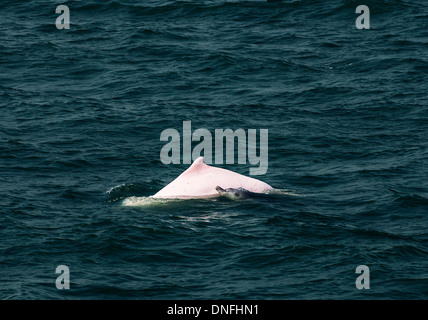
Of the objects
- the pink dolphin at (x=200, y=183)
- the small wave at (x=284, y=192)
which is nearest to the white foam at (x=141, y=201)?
the pink dolphin at (x=200, y=183)

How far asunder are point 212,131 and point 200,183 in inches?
336

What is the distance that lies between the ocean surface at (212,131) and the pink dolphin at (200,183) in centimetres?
52

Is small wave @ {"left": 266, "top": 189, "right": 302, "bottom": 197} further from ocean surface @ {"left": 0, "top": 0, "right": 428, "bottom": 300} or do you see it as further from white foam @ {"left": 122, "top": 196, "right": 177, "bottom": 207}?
white foam @ {"left": 122, "top": 196, "right": 177, "bottom": 207}

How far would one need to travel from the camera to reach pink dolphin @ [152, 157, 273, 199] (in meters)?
33.8

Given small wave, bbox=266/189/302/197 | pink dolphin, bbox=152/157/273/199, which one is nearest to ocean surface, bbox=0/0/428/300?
small wave, bbox=266/189/302/197

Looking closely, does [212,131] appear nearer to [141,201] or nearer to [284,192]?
[284,192]

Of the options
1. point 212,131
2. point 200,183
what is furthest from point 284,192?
point 212,131

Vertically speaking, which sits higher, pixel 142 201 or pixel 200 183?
pixel 200 183

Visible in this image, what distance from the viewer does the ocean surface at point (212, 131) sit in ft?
92.5

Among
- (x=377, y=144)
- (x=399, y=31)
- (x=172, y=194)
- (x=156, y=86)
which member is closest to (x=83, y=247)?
(x=172, y=194)

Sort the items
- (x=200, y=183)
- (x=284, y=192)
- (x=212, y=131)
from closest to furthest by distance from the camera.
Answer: (x=200, y=183) < (x=284, y=192) < (x=212, y=131)

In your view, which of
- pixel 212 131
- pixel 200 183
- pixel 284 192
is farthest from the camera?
pixel 212 131

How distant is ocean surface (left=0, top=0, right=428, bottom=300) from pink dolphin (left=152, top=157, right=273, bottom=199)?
52cm

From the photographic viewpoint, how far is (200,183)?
33.9 metres
